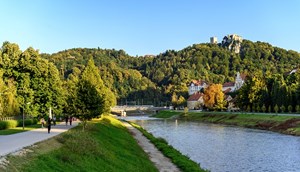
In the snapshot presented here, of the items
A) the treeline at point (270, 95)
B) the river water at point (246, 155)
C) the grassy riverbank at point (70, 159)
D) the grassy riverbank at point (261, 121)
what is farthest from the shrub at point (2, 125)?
the treeline at point (270, 95)

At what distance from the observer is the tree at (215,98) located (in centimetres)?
12281

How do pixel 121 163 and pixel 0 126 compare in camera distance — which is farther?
pixel 0 126

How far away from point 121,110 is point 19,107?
124 metres

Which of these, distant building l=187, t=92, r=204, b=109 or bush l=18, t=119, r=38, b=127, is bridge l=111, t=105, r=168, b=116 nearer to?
distant building l=187, t=92, r=204, b=109

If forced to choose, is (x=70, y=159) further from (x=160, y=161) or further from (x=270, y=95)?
(x=270, y=95)

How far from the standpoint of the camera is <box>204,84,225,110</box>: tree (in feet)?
403

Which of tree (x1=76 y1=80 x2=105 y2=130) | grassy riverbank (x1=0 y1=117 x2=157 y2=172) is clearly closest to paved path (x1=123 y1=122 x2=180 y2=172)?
grassy riverbank (x1=0 y1=117 x2=157 y2=172)

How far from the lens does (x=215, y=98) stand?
412 ft

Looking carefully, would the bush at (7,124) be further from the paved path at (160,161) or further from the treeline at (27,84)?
the paved path at (160,161)

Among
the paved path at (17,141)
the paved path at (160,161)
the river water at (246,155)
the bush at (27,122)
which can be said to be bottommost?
the river water at (246,155)

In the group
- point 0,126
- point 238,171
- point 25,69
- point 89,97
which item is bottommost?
point 238,171

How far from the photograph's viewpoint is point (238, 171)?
29.3 meters

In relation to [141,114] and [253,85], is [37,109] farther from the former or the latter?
[141,114]

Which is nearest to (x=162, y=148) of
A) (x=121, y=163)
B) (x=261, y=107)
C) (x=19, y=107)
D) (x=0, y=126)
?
(x=121, y=163)
